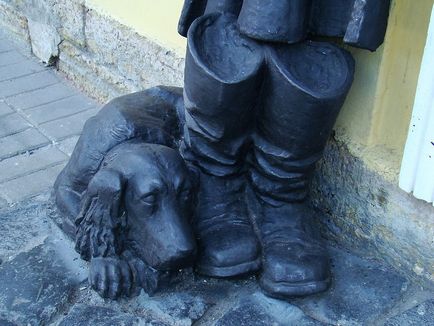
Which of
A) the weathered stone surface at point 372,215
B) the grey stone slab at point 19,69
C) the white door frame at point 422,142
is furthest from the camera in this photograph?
the grey stone slab at point 19,69

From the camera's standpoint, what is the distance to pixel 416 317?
201cm

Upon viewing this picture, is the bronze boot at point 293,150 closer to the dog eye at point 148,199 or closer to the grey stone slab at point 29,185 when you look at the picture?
the dog eye at point 148,199

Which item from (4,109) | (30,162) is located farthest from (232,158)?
(4,109)

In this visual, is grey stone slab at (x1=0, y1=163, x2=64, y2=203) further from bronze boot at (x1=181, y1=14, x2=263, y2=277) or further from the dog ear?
bronze boot at (x1=181, y1=14, x2=263, y2=277)

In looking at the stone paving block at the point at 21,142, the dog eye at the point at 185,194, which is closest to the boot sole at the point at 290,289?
the dog eye at the point at 185,194

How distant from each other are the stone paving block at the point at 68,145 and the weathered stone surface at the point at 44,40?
2.45 feet

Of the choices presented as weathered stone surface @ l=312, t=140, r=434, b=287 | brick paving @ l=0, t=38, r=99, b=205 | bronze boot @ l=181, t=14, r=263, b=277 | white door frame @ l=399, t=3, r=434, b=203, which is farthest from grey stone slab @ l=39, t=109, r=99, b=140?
white door frame @ l=399, t=3, r=434, b=203

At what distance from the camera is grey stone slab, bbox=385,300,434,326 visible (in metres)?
1.99

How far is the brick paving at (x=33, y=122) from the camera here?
2850mm

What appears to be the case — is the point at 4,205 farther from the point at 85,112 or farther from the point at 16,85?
the point at 16,85

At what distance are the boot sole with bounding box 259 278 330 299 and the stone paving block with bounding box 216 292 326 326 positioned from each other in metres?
0.03

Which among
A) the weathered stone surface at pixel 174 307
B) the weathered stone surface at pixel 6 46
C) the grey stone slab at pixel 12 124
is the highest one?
the weathered stone surface at pixel 174 307

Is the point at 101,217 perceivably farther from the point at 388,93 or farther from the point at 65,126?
the point at 65,126

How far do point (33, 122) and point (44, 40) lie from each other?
667mm
